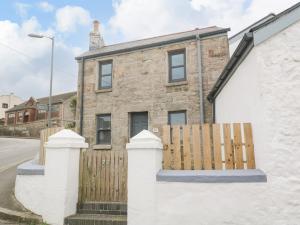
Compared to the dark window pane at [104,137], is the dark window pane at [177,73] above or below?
above

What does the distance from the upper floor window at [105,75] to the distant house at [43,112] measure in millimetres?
24018

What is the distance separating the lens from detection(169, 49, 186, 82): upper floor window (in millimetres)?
14047

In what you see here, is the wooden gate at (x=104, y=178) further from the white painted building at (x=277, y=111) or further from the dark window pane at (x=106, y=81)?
the dark window pane at (x=106, y=81)

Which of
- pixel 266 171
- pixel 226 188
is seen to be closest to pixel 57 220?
pixel 226 188

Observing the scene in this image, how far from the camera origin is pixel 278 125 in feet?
16.9

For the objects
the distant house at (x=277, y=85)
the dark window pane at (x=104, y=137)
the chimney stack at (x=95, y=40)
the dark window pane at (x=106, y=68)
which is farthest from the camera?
the chimney stack at (x=95, y=40)

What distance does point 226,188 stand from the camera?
5297 mm

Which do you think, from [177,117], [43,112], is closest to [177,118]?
[177,117]

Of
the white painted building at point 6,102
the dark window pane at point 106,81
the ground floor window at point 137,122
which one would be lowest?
the ground floor window at point 137,122

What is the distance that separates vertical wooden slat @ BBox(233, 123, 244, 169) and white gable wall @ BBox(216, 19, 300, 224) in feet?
0.99

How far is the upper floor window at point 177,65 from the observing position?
46.1ft

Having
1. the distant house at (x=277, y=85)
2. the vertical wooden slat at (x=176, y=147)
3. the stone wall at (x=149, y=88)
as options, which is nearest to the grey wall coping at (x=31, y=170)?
the vertical wooden slat at (x=176, y=147)

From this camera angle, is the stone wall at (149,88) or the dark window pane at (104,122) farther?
the dark window pane at (104,122)

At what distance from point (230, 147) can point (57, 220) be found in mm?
3987
